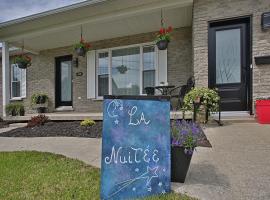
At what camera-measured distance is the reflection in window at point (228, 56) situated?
6.52 metres

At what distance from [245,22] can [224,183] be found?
499cm

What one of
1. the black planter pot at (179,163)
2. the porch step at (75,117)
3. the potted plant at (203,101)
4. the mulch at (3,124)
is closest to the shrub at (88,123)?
the porch step at (75,117)

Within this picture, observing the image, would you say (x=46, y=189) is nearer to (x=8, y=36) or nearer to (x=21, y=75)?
(x=8, y=36)

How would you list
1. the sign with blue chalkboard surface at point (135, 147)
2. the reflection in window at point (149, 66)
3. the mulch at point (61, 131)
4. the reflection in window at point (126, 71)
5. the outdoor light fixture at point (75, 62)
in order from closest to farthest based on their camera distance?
the sign with blue chalkboard surface at point (135, 147), the mulch at point (61, 131), the reflection in window at point (149, 66), the reflection in window at point (126, 71), the outdoor light fixture at point (75, 62)

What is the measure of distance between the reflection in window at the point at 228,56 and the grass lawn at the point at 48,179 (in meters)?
4.53

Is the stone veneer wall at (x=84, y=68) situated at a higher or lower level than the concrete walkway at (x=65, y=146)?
higher

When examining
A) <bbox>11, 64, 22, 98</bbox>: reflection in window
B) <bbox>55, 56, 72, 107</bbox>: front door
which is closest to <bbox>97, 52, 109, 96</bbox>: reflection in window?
<bbox>55, 56, 72, 107</bbox>: front door

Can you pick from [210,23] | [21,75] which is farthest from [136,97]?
[21,75]

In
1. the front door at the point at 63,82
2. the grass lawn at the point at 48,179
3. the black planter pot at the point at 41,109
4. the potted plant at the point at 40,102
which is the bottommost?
the grass lawn at the point at 48,179

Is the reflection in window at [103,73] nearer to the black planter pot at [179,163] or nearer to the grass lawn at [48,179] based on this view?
the grass lawn at [48,179]

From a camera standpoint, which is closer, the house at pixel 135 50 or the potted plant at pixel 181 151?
the potted plant at pixel 181 151

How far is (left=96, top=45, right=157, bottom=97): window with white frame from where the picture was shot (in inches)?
358

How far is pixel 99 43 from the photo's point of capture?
991cm

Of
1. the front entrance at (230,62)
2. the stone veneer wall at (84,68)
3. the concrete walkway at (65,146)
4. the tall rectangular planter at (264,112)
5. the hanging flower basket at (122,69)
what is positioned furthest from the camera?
the hanging flower basket at (122,69)
